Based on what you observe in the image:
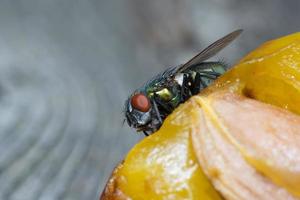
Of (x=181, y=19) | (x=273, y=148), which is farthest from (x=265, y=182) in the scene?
(x=181, y=19)

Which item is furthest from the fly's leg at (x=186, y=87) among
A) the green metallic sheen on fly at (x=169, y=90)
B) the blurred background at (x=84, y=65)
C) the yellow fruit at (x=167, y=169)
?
the blurred background at (x=84, y=65)

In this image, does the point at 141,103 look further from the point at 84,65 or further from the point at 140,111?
the point at 84,65

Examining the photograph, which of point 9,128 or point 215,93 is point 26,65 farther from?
point 215,93

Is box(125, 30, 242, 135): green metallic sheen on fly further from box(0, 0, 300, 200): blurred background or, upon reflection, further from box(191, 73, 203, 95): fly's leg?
box(0, 0, 300, 200): blurred background

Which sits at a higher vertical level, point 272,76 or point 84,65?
point 84,65

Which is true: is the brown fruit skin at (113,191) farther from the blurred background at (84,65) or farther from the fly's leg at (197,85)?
the blurred background at (84,65)

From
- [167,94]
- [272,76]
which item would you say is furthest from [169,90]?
[272,76]
